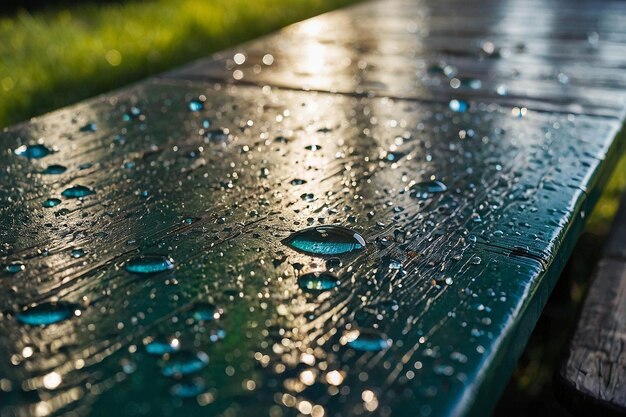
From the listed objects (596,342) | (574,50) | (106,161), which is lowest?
(596,342)

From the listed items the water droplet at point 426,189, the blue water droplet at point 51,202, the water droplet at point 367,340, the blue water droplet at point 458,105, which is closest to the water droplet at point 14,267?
the blue water droplet at point 51,202

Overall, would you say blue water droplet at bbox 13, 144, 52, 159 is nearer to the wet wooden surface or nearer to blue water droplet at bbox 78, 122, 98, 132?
blue water droplet at bbox 78, 122, 98, 132

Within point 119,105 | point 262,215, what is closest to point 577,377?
point 262,215

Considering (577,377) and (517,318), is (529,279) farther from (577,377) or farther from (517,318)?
(577,377)

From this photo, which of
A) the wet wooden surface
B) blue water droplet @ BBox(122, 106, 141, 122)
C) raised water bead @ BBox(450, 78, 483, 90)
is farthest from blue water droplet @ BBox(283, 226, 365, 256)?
raised water bead @ BBox(450, 78, 483, 90)

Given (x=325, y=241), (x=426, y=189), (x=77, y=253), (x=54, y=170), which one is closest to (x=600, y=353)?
(x=426, y=189)

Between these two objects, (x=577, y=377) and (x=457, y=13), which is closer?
(x=577, y=377)
